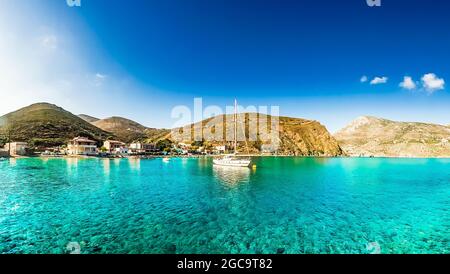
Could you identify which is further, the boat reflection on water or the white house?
the white house

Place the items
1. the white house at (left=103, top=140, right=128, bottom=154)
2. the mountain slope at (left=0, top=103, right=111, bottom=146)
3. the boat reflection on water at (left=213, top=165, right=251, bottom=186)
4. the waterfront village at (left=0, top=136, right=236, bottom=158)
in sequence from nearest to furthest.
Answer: the boat reflection on water at (left=213, top=165, right=251, bottom=186) → the waterfront village at (left=0, top=136, right=236, bottom=158) → the mountain slope at (left=0, top=103, right=111, bottom=146) → the white house at (left=103, top=140, right=128, bottom=154)

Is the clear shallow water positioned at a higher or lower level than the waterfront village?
lower

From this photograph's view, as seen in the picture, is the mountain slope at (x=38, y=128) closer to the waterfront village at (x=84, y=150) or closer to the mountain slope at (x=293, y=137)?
the waterfront village at (x=84, y=150)

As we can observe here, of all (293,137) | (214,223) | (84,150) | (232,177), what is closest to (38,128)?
(84,150)

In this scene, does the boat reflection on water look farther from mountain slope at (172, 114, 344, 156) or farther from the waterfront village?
mountain slope at (172, 114, 344, 156)

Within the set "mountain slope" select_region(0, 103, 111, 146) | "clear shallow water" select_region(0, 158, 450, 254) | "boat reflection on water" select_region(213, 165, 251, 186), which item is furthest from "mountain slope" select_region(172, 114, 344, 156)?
"clear shallow water" select_region(0, 158, 450, 254)

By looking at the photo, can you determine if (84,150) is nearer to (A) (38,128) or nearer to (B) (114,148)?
(B) (114,148)

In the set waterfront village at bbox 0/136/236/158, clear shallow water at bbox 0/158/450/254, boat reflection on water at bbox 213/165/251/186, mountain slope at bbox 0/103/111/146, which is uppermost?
mountain slope at bbox 0/103/111/146

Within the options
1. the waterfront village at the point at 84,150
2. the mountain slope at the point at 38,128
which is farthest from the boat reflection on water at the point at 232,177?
the mountain slope at the point at 38,128
